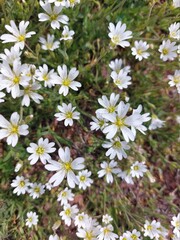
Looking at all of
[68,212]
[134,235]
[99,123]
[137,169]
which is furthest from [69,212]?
[99,123]

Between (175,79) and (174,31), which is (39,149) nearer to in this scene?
(175,79)

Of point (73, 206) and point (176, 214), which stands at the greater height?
point (73, 206)

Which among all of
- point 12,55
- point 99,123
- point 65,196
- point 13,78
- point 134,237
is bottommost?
point 134,237

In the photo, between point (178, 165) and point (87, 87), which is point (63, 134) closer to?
point (87, 87)

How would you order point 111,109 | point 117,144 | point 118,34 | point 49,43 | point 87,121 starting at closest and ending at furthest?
point 111,109 → point 117,144 → point 118,34 → point 49,43 → point 87,121

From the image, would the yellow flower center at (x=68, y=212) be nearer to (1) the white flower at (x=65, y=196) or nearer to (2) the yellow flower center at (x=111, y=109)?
(1) the white flower at (x=65, y=196)

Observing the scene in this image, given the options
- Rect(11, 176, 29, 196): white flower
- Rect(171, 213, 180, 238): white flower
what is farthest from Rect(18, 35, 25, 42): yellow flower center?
Rect(171, 213, 180, 238): white flower

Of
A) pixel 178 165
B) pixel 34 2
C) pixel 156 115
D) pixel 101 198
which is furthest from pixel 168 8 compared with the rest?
pixel 101 198

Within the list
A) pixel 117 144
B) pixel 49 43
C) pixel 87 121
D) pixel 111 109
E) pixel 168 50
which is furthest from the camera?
pixel 87 121

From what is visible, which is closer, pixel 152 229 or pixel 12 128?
pixel 12 128
